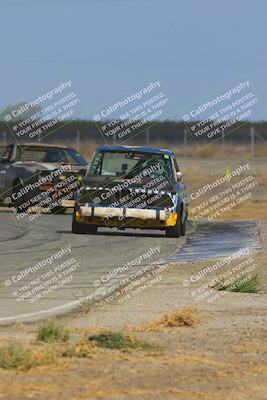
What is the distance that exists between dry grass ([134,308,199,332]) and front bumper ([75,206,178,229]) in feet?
37.7

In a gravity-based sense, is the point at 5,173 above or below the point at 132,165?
below

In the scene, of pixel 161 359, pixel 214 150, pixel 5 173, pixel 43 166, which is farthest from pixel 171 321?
pixel 214 150

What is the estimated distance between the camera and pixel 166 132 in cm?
8131

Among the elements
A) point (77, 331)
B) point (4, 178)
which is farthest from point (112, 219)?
point (77, 331)

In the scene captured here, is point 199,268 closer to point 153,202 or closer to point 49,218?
point 153,202

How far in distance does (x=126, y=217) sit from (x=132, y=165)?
4.89ft

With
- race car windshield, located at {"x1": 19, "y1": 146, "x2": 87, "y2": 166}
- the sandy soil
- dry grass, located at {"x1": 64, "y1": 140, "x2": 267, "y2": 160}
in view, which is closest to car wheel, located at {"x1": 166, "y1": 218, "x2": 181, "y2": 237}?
race car windshield, located at {"x1": 19, "y1": 146, "x2": 87, "y2": 166}

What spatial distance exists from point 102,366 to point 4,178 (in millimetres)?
22613

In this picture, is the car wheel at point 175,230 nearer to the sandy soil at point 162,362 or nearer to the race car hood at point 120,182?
the race car hood at point 120,182

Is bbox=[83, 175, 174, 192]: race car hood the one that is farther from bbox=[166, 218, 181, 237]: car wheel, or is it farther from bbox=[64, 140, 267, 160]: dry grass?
bbox=[64, 140, 267, 160]: dry grass

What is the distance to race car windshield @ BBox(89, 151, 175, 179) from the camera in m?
24.0

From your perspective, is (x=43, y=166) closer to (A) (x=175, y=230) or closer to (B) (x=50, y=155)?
(B) (x=50, y=155)

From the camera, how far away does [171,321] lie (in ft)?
36.7

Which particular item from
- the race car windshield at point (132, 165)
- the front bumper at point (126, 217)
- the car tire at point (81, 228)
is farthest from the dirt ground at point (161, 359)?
the race car windshield at point (132, 165)
